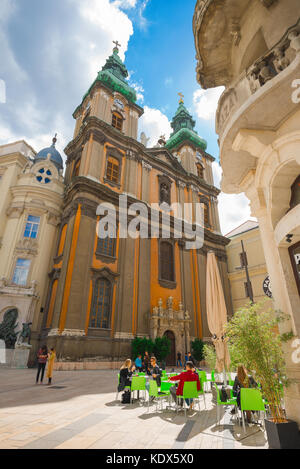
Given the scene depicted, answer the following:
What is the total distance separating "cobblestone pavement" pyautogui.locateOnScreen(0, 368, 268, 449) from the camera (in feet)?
11.8

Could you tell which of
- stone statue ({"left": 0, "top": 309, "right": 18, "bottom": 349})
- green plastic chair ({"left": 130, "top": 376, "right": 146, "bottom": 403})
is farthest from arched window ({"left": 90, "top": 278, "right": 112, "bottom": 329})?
green plastic chair ({"left": 130, "top": 376, "right": 146, "bottom": 403})

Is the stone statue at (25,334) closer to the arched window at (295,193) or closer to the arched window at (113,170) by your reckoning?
the arched window at (113,170)

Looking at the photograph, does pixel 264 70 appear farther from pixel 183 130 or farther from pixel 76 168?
pixel 183 130

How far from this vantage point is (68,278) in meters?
15.3

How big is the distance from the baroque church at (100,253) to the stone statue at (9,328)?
43cm

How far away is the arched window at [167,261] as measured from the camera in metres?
21.4

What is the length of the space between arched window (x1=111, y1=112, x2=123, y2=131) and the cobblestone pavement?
23.0 meters

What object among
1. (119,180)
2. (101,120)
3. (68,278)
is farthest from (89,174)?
(68,278)

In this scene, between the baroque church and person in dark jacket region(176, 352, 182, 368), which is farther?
person in dark jacket region(176, 352, 182, 368)

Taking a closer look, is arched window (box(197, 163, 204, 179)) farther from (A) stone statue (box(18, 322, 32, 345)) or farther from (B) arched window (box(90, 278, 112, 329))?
(A) stone statue (box(18, 322, 32, 345))

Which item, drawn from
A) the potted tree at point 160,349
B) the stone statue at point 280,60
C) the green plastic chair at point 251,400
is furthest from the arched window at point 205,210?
the green plastic chair at point 251,400

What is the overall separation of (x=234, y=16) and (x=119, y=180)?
1606 centimetres

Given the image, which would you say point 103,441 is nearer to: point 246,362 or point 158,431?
point 158,431

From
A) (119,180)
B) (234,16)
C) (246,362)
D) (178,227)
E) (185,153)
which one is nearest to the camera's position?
(246,362)
